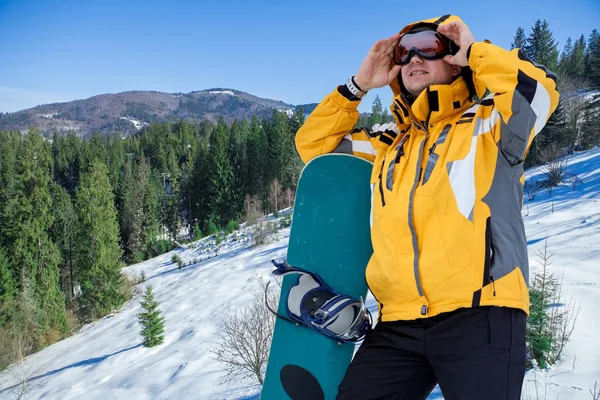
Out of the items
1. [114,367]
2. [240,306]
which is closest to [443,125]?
[240,306]

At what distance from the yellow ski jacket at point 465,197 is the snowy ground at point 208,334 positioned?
8.40 feet

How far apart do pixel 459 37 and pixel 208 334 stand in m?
12.3

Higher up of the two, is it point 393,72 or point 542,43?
point 542,43

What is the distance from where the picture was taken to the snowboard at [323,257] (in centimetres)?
201

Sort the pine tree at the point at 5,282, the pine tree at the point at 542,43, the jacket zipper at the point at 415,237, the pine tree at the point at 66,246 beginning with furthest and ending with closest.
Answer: the pine tree at the point at 542,43
the pine tree at the point at 66,246
the pine tree at the point at 5,282
the jacket zipper at the point at 415,237

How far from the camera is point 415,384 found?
153 cm

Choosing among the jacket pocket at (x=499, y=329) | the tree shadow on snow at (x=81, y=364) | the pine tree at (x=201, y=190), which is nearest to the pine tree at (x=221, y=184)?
the pine tree at (x=201, y=190)

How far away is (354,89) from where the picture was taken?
2.09 meters

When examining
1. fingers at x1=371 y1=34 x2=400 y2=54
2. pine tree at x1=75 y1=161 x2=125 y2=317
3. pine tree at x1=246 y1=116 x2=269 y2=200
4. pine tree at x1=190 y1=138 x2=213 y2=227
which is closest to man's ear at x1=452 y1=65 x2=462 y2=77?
fingers at x1=371 y1=34 x2=400 y2=54

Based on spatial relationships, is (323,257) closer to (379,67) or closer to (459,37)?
(379,67)

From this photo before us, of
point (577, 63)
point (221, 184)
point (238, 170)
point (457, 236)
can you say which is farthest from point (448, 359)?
point (577, 63)

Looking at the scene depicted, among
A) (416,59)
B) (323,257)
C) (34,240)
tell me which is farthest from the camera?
(34,240)

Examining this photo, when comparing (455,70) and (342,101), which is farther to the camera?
(342,101)

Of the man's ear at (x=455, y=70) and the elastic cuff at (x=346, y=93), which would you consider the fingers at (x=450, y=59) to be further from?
the elastic cuff at (x=346, y=93)
